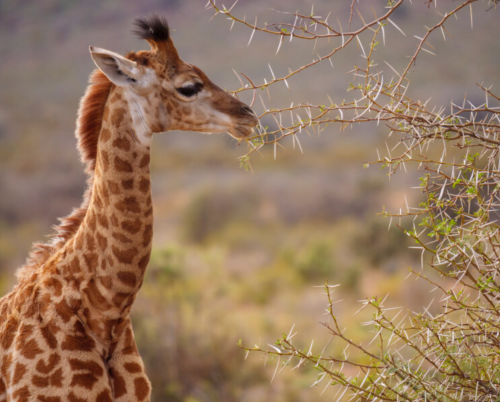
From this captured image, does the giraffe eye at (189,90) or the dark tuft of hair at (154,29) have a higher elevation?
the dark tuft of hair at (154,29)

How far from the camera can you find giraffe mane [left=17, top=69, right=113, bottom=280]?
11.1ft

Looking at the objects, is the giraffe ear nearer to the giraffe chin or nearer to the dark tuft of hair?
the dark tuft of hair

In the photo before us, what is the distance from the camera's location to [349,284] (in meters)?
12.7

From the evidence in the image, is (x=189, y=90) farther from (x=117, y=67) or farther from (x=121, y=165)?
(x=121, y=165)

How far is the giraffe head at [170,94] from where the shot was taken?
324 centimetres

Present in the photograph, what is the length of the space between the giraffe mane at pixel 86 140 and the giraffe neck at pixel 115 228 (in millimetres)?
141

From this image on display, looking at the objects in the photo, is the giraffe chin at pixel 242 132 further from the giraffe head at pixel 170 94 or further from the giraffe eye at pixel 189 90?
the giraffe eye at pixel 189 90

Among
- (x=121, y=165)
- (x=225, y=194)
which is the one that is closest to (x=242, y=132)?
(x=121, y=165)

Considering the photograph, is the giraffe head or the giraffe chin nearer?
the giraffe head

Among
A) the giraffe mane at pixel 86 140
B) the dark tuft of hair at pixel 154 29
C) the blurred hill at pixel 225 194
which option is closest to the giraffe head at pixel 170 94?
the dark tuft of hair at pixel 154 29

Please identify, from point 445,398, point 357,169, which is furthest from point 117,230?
point 357,169

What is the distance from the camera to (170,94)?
3340 mm

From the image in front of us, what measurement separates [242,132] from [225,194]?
15.4 metres

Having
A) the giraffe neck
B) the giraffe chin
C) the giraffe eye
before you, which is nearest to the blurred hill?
the giraffe chin
